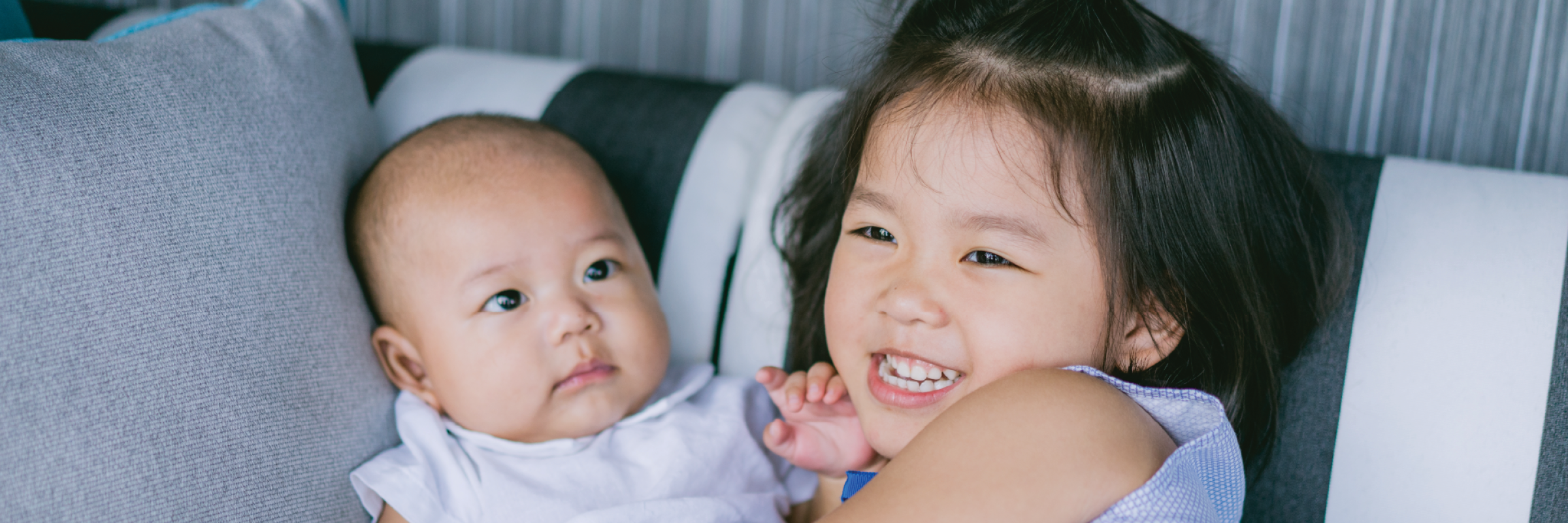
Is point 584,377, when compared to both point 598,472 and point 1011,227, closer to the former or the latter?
point 598,472

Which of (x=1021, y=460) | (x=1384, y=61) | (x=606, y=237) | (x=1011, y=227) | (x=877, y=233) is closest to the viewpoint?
(x=1021, y=460)

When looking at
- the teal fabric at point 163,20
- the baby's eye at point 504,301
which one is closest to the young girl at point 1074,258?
the baby's eye at point 504,301

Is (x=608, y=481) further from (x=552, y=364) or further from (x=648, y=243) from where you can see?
Answer: (x=648, y=243)

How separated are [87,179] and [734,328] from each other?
0.65m

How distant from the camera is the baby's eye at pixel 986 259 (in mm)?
774

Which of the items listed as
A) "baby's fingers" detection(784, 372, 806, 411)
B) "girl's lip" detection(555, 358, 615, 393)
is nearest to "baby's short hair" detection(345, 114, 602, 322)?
"girl's lip" detection(555, 358, 615, 393)

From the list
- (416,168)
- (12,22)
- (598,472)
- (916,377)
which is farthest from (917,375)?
(12,22)

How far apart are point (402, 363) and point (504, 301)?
0.53 ft

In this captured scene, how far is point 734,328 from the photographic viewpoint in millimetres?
1121

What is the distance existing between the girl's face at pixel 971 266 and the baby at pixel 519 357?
262mm

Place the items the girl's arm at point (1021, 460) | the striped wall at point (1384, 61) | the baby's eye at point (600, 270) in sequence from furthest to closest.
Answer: the striped wall at point (1384, 61) → the baby's eye at point (600, 270) → the girl's arm at point (1021, 460)

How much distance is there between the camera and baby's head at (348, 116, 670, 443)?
2.99ft

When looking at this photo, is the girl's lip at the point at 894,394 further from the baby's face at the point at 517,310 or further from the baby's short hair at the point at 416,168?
the baby's short hair at the point at 416,168

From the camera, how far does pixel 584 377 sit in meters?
0.93
